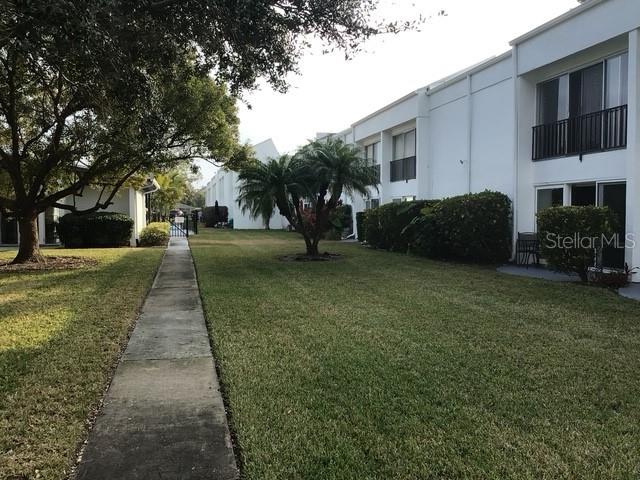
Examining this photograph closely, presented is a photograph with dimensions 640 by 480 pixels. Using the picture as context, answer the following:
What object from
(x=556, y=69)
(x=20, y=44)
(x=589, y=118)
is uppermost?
(x=556, y=69)

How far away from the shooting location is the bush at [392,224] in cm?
1719

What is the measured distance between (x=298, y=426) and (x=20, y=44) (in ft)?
13.2

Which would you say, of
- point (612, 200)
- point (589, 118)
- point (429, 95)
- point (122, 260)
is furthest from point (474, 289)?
point (429, 95)

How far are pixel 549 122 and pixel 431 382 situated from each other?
10.9 meters

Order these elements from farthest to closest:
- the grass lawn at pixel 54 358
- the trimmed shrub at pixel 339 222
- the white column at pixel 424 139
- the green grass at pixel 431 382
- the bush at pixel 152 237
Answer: the trimmed shrub at pixel 339 222 → the bush at pixel 152 237 → the white column at pixel 424 139 → the grass lawn at pixel 54 358 → the green grass at pixel 431 382

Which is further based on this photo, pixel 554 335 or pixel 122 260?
pixel 122 260

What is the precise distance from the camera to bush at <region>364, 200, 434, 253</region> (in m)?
17.2

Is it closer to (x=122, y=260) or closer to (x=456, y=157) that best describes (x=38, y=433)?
(x=122, y=260)

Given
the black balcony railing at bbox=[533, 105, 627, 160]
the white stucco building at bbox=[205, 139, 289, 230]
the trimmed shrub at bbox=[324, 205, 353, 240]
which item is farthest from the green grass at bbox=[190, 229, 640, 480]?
the white stucco building at bbox=[205, 139, 289, 230]

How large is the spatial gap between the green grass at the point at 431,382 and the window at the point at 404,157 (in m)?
12.4

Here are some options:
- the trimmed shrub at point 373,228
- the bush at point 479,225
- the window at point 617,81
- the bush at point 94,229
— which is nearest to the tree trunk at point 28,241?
the bush at point 94,229

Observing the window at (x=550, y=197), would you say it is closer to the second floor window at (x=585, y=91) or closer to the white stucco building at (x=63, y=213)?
the second floor window at (x=585, y=91)

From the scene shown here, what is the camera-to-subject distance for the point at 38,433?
3.75m

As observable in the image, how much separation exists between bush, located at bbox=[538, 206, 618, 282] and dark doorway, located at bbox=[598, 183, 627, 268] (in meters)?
0.74
